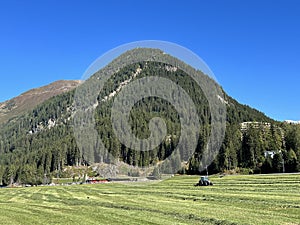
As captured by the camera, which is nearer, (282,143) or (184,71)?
(184,71)

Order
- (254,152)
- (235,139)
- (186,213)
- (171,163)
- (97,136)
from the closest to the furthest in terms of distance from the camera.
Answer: (186,213), (97,136), (171,163), (254,152), (235,139)

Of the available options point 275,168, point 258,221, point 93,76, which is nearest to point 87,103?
point 93,76

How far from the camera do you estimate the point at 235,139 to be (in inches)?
4628

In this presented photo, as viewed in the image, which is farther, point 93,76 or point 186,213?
point 93,76

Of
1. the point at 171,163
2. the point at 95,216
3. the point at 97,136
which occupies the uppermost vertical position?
the point at 97,136

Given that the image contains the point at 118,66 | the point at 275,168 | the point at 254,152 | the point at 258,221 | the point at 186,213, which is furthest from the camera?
the point at 254,152

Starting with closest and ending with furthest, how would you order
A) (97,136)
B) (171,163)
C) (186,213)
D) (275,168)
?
(186,213), (97,136), (171,163), (275,168)

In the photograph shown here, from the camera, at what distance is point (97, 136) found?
77.3 ft

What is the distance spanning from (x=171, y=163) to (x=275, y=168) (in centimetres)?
6938

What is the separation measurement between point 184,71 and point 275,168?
72.8 meters

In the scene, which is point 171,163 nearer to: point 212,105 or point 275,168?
point 212,105

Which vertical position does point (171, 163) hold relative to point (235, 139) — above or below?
below

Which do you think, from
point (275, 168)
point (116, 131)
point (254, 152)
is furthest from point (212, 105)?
point (254, 152)

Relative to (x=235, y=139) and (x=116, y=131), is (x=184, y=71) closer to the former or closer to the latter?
(x=116, y=131)
